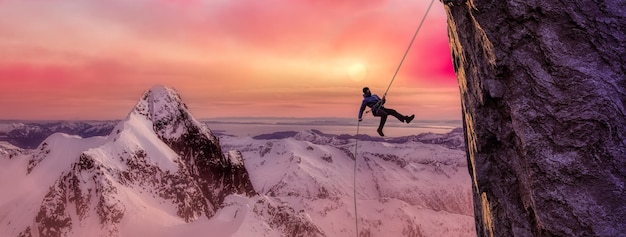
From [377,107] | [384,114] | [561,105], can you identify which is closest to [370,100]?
[377,107]

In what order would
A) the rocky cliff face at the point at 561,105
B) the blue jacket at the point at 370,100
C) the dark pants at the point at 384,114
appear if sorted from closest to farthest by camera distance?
the rocky cliff face at the point at 561,105, the blue jacket at the point at 370,100, the dark pants at the point at 384,114

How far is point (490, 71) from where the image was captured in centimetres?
1038

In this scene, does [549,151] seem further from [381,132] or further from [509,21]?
[381,132]

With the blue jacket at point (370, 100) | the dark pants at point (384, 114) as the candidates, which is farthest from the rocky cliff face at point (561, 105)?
the dark pants at point (384, 114)

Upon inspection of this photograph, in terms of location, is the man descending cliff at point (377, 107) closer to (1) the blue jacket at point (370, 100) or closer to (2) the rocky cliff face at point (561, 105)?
(1) the blue jacket at point (370, 100)

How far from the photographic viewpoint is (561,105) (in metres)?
9.07

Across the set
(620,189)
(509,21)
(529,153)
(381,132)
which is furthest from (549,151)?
(381,132)

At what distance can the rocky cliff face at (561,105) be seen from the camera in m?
8.73

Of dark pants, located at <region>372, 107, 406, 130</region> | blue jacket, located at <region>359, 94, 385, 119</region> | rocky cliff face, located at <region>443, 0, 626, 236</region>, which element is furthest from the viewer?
dark pants, located at <region>372, 107, 406, 130</region>

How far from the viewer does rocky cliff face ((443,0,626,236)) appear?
8.73 m

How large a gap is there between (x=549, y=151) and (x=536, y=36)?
2545mm

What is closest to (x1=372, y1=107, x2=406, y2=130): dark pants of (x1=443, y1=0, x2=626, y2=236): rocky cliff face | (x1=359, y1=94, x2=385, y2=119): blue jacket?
(x1=359, y1=94, x2=385, y2=119): blue jacket

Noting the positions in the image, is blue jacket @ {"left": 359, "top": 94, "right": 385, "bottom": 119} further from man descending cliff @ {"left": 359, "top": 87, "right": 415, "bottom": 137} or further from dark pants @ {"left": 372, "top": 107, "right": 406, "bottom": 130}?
dark pants @ {"left": 372, "top": 107, "right": 406, "bottom": 130}

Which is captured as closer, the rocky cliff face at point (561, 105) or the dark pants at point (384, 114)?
the rocky cliff face at point (561, 105)
